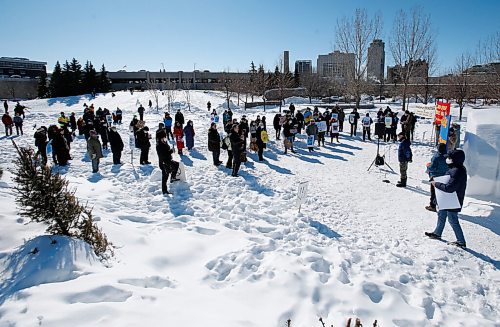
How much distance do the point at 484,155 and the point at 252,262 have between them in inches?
289

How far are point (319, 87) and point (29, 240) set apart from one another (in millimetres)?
65538

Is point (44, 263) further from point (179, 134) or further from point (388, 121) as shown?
point (388, 121)

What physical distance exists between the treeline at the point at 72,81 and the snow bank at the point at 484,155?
6337 cm

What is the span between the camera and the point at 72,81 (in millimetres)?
61906

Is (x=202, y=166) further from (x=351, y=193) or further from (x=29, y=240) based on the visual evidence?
(x=29, y=240)

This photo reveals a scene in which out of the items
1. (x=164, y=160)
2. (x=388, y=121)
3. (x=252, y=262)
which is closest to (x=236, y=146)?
(x=164, y=160)

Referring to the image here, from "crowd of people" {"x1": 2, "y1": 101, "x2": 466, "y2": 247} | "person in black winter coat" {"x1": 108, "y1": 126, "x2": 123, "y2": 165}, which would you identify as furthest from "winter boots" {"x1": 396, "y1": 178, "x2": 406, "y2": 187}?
"person in black winter coat" {"x1": 108, "y1": 126, "x2": 123, "y2": 165}

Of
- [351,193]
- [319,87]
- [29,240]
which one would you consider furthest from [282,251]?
[319,87]

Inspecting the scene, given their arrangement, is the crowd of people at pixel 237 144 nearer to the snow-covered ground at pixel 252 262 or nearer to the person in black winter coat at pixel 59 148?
the person in black winter coat at pixel 59 148

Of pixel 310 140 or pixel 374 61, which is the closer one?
pixel 310 140

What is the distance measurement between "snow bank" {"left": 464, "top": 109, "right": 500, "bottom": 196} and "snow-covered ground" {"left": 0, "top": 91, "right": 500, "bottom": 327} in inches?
19.5

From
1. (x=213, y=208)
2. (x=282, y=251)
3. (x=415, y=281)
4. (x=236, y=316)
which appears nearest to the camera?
(x=236, y=316)

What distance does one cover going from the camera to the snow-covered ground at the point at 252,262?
397 centimetres

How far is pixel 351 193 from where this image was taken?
1028cm
